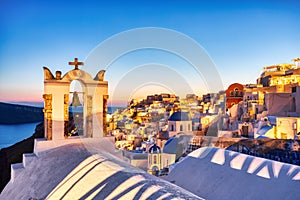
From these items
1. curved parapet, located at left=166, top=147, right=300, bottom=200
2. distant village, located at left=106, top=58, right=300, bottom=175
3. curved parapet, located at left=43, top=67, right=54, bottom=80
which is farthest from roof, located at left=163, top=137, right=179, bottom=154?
curved parapet, located at left=43, top=67, right=54, bottom=80

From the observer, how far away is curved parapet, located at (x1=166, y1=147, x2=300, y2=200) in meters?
3.38

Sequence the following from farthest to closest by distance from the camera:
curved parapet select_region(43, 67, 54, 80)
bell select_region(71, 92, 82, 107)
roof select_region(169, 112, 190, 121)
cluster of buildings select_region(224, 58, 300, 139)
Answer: roof select_region(169, 112, 190, 121) < cluster of buildings select_region(224, 58, 300, 139) < bell select_region(71, 92, 82, 107) < curved parapet select_region(43, 67, 54, 80)

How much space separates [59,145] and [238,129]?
578 inches

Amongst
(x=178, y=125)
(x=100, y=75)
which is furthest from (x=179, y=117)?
(x=100, y=75)

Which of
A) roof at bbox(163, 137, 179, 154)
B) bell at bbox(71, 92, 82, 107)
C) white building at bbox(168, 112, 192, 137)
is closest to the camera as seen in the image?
bell at bbox(71, 92, 82, 107)

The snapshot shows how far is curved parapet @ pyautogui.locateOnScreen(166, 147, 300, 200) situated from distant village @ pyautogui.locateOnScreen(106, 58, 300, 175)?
1891mm

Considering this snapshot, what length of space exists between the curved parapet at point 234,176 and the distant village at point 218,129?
1.89m

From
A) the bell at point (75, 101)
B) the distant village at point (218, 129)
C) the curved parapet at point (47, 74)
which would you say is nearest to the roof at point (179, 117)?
the distant village at point (218, 129)

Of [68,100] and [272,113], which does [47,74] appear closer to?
[68,100]

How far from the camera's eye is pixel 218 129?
19281mm

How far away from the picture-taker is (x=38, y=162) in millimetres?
4305

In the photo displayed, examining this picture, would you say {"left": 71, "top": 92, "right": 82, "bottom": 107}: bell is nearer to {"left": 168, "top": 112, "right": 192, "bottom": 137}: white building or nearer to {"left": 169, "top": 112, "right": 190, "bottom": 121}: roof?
{"left": 168, "top": 112, "right": 192, "bottom": 137}: white building

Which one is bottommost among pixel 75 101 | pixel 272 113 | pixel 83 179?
pixel 83 179

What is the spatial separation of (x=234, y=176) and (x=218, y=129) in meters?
15.7
